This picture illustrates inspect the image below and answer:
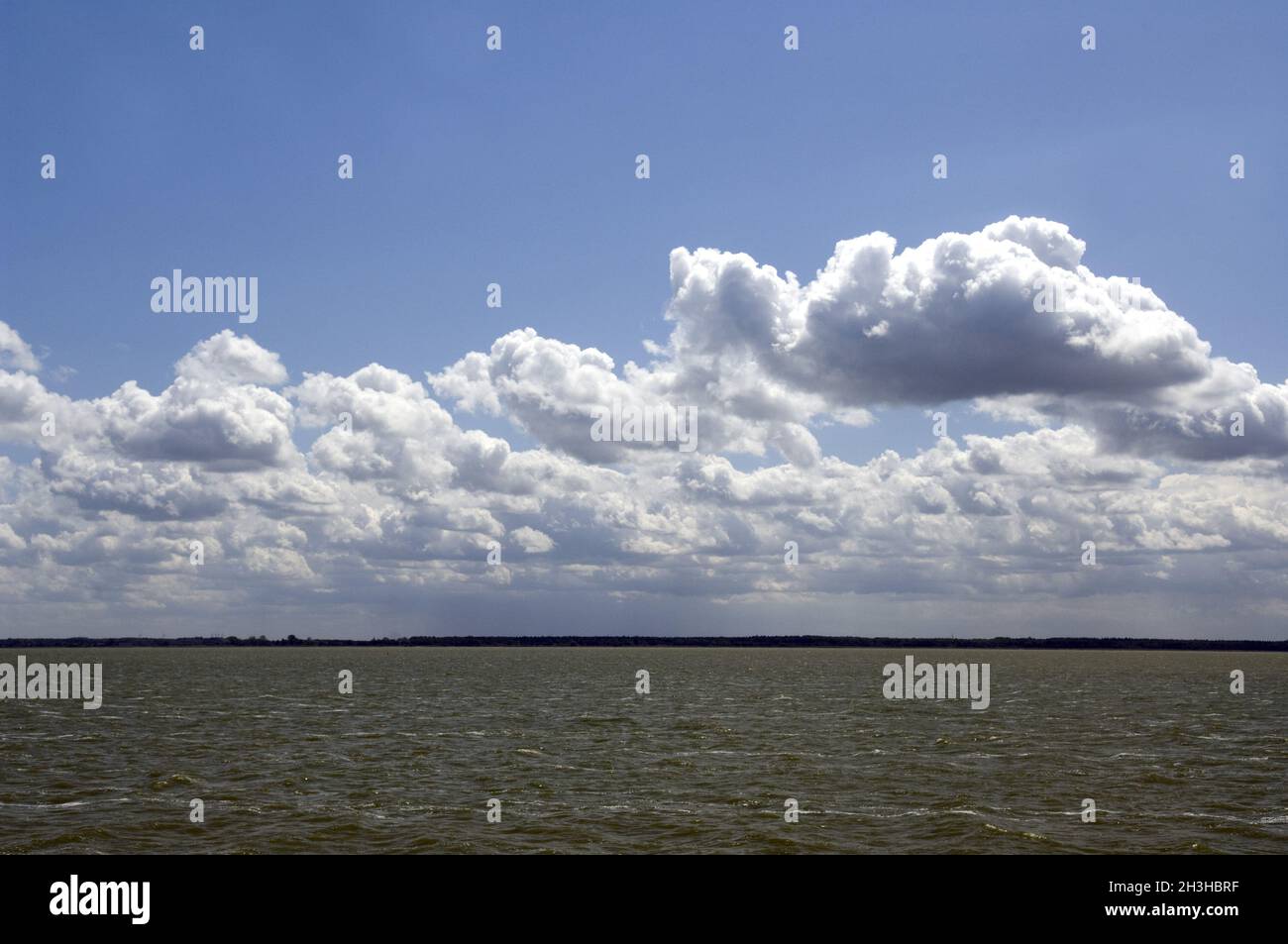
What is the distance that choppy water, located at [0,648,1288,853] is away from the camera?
1292 inches

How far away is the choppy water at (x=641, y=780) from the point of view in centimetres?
3281

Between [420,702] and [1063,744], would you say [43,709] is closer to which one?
[420,702]

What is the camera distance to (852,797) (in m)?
40.2

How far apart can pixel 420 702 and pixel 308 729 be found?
96.9 feet

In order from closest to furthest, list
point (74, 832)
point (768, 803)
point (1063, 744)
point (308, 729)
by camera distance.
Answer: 1. point (74, 832)
2. point (768, 803)
3. point (1063, 744)
4. point (308, 729)

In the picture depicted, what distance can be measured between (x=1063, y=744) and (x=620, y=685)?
8773 centimetres

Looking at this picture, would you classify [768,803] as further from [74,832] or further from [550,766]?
[74,832]

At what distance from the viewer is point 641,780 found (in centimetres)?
4466
